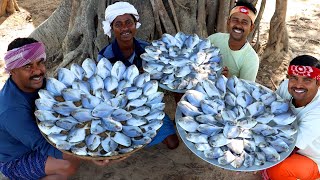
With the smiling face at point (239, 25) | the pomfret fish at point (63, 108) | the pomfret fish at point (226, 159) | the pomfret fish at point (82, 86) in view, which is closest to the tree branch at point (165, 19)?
the smiling face at point (239, 25)

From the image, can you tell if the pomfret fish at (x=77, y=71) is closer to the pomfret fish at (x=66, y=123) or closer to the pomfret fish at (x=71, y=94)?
the pomfret fish at (x=71, y=94)

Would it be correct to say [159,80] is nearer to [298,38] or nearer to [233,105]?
[233,105]

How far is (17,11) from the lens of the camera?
6.97m

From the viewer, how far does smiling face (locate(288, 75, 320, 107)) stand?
2.52 meters

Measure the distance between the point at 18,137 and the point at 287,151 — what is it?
1861 millimetres

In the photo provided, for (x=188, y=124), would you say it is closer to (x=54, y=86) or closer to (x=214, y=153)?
(x=214, y=153)

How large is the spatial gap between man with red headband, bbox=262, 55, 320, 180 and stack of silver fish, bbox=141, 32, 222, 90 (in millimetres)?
620

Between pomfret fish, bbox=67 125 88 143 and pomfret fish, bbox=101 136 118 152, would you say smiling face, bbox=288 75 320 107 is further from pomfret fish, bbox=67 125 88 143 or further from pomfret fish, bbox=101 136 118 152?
pomfret fish, bbox=67 125 88 143

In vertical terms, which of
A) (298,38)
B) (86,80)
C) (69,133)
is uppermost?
(86,80)

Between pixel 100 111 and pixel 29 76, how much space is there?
65 centimetres

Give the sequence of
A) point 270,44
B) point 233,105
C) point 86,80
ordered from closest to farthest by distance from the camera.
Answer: point 233,105 → point 86,80 → point 270,44

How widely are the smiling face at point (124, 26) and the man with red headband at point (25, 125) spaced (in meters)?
0.72

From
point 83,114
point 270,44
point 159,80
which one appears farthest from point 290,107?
point 270,44

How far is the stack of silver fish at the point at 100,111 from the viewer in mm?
2318
